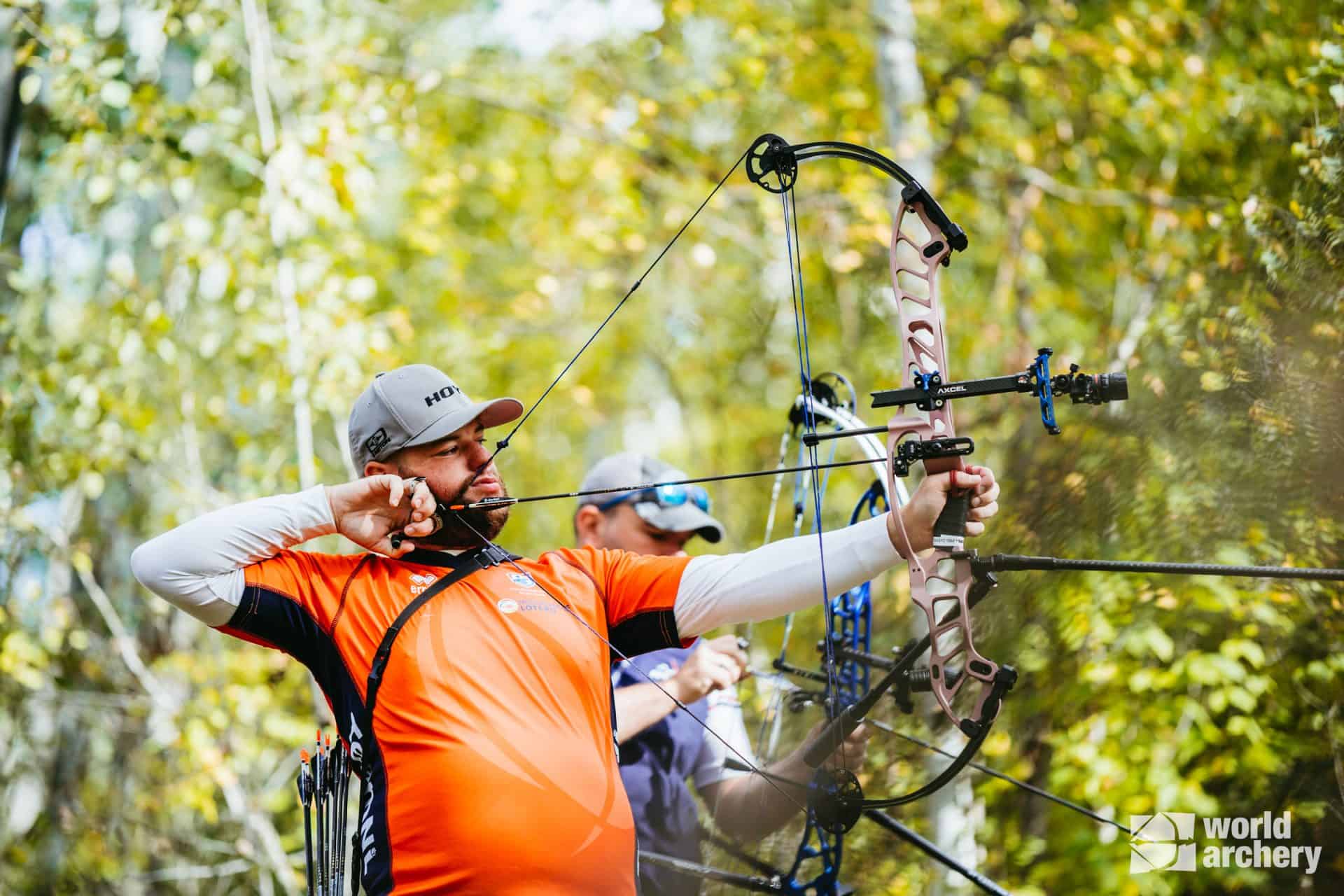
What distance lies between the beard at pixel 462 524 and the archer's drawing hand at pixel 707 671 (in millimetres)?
638

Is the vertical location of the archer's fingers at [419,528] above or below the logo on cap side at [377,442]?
below

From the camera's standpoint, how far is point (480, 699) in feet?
6.63

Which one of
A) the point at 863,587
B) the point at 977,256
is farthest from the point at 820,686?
the point at 977,256

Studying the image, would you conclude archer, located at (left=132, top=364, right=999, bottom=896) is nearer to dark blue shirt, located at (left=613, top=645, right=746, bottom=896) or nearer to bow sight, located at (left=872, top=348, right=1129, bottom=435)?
bow sight, located at (left=872, top=348, right=1129, bottom=435)

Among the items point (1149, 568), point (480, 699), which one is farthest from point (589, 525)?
point (1149, 568)

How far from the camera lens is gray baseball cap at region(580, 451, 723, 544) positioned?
3219 mm

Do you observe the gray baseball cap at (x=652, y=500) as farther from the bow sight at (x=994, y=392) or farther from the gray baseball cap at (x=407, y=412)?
the bow sight at (x=994, y=392)

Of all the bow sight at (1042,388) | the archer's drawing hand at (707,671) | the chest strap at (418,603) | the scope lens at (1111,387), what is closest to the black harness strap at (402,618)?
the chest strap at (418,603)

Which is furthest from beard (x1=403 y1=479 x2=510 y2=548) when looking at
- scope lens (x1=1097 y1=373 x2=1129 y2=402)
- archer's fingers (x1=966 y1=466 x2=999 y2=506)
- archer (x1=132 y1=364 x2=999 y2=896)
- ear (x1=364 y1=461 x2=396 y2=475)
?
scope lens (x1=1097 y1=373 x2=1129 y2=402)

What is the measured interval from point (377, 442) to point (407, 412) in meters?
0.10

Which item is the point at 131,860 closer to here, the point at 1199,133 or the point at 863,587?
the point at 863,587

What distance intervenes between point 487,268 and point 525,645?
10.0 m

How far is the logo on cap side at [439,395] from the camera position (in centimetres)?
234

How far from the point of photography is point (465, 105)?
375 inches
